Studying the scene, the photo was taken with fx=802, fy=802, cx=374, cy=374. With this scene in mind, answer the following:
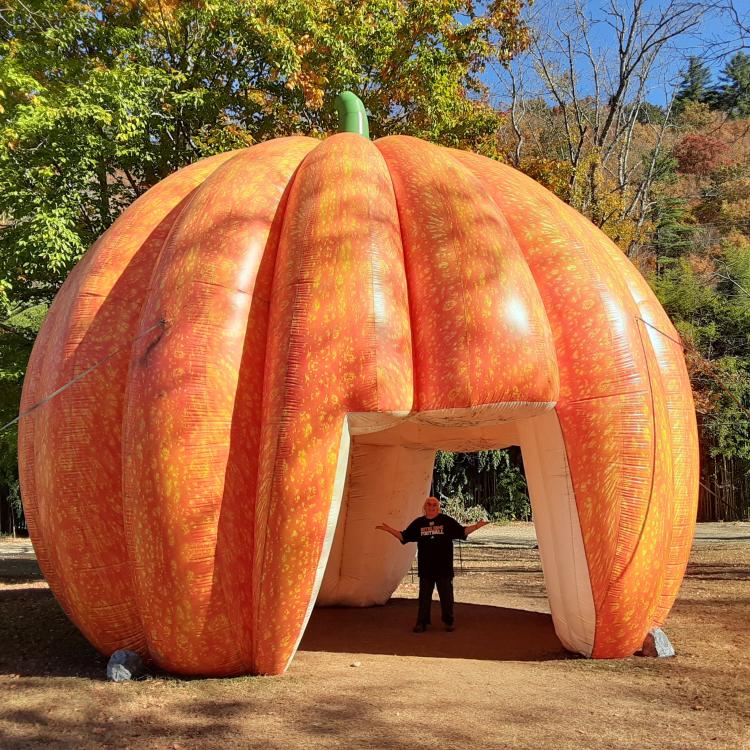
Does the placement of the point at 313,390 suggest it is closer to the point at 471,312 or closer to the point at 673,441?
the point at 471,312

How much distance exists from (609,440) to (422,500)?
4532 millimetres

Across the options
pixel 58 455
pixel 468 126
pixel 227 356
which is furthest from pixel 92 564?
pixel 468 126

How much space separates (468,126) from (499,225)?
1105 cm

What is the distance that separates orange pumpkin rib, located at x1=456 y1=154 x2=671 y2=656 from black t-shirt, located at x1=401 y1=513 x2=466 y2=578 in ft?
6.62

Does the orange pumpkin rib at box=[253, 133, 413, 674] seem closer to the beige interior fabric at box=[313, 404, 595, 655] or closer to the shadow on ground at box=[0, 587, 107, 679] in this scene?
the beige interior fabric at box=[313, 404, 595, 655]

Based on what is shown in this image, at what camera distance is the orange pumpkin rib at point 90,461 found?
5.91 m

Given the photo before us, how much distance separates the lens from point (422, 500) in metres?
10.1

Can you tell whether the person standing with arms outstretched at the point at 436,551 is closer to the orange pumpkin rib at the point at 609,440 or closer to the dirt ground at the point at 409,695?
the dirt ground at the point at 409,695

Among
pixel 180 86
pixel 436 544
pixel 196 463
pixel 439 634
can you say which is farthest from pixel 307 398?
pixel 180 86

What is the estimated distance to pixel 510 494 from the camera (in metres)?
23.9

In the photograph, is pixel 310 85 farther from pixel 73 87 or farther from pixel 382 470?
pixel 382 470

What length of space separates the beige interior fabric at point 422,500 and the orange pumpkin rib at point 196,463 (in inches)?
36.7

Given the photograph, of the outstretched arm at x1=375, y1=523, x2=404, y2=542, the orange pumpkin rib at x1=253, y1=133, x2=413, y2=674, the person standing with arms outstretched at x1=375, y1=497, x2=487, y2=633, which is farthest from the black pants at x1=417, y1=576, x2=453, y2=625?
the orange pumpkin rib at x1=253, y1=133, x2=413, y2=674

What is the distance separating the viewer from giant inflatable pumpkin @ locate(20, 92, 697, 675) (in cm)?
552
